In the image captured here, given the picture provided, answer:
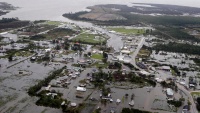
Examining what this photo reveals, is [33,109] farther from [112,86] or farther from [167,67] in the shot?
[167,67]

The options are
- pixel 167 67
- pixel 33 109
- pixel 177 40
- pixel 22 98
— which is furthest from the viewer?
pixel 177 40

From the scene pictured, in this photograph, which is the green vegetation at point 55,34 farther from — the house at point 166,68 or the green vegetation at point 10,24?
the house at point 166,68

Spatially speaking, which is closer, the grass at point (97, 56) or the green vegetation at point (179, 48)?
the grass at point (97, 56)

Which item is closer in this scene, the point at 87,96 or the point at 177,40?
the point at 87,96

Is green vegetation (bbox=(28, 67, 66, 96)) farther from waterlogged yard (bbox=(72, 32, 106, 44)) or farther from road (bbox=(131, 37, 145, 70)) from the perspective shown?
waterlogged yard (bbox=(72, 32, 106, 44))

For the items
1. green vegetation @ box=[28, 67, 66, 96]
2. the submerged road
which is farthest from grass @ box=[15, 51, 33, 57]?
the submerged road

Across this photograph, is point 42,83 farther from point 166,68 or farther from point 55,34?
point 55,34

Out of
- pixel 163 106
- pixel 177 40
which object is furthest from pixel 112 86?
pixel 177 40

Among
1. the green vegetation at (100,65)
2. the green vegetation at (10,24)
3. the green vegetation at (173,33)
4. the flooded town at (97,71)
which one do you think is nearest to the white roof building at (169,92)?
the flooded town at (97,71)
